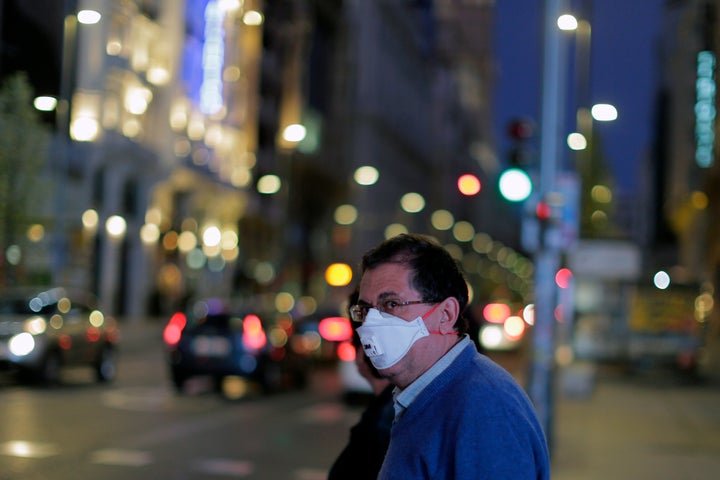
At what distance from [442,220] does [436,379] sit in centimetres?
12660

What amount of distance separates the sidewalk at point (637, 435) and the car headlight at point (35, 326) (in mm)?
8901

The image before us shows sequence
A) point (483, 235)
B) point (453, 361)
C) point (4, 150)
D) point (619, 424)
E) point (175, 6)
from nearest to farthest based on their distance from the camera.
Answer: point (453, 361) < point (4, 150) < point (619, 424) < point (175, 6) < point (483, 235)

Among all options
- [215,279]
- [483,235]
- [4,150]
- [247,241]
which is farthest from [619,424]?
[483,235]

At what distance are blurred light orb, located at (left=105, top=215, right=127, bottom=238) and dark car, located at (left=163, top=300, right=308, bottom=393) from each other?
2603cm

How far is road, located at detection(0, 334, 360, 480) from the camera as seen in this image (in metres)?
12.9

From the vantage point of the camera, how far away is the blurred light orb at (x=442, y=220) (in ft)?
419

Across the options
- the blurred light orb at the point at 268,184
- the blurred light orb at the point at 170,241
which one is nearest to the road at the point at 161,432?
the blurred light orb at the point at 170,241

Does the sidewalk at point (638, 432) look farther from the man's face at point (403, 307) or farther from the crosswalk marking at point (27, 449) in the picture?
the man's face at point (403, 307)

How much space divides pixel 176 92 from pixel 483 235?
110769 mm

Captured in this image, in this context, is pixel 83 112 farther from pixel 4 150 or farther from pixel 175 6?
pixel 4 150

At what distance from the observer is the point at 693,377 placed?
33.5 meters

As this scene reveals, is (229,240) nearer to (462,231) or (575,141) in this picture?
(575,141)

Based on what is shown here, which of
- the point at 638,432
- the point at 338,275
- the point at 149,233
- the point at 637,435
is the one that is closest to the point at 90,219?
the point at 149,233

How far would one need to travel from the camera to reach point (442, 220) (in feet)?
425
